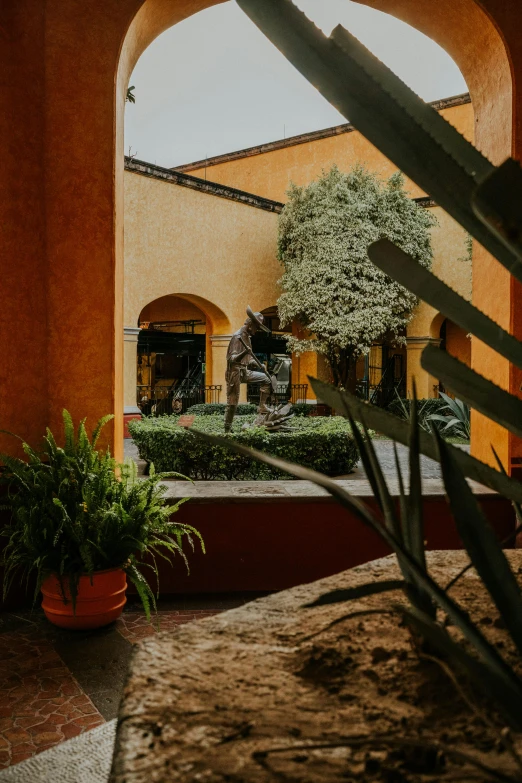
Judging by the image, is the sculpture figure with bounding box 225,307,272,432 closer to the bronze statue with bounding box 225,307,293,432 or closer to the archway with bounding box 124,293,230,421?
the bronze statue with bounding box 225,307,293,432

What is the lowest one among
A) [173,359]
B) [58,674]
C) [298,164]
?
[58,674]

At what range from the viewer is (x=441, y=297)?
0.46 metres

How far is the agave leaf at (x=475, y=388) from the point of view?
50 cm

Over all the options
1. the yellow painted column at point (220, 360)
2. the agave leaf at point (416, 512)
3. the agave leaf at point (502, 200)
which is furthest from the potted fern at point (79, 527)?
the yellow painted column at point (220, 360)

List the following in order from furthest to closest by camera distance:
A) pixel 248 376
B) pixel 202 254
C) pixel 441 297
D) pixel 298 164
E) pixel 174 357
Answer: pixel 174 357
pixel 298 164
pixel 202 254
pixel 248 376
pixel 441 297

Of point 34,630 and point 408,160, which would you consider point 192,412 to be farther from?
point 408,160

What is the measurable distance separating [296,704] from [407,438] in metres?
0.33

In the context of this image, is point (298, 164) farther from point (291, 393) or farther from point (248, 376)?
point (248, 376)

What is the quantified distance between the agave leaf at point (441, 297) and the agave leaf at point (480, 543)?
125mm

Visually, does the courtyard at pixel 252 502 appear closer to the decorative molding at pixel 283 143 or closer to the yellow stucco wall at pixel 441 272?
the yellow stucco wall at pixel 441 272

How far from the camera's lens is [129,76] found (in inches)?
166

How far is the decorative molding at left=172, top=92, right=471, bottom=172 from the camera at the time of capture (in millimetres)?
16547

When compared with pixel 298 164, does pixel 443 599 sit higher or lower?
lower

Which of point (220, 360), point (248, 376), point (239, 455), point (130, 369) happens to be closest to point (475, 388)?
point (239, 455)
